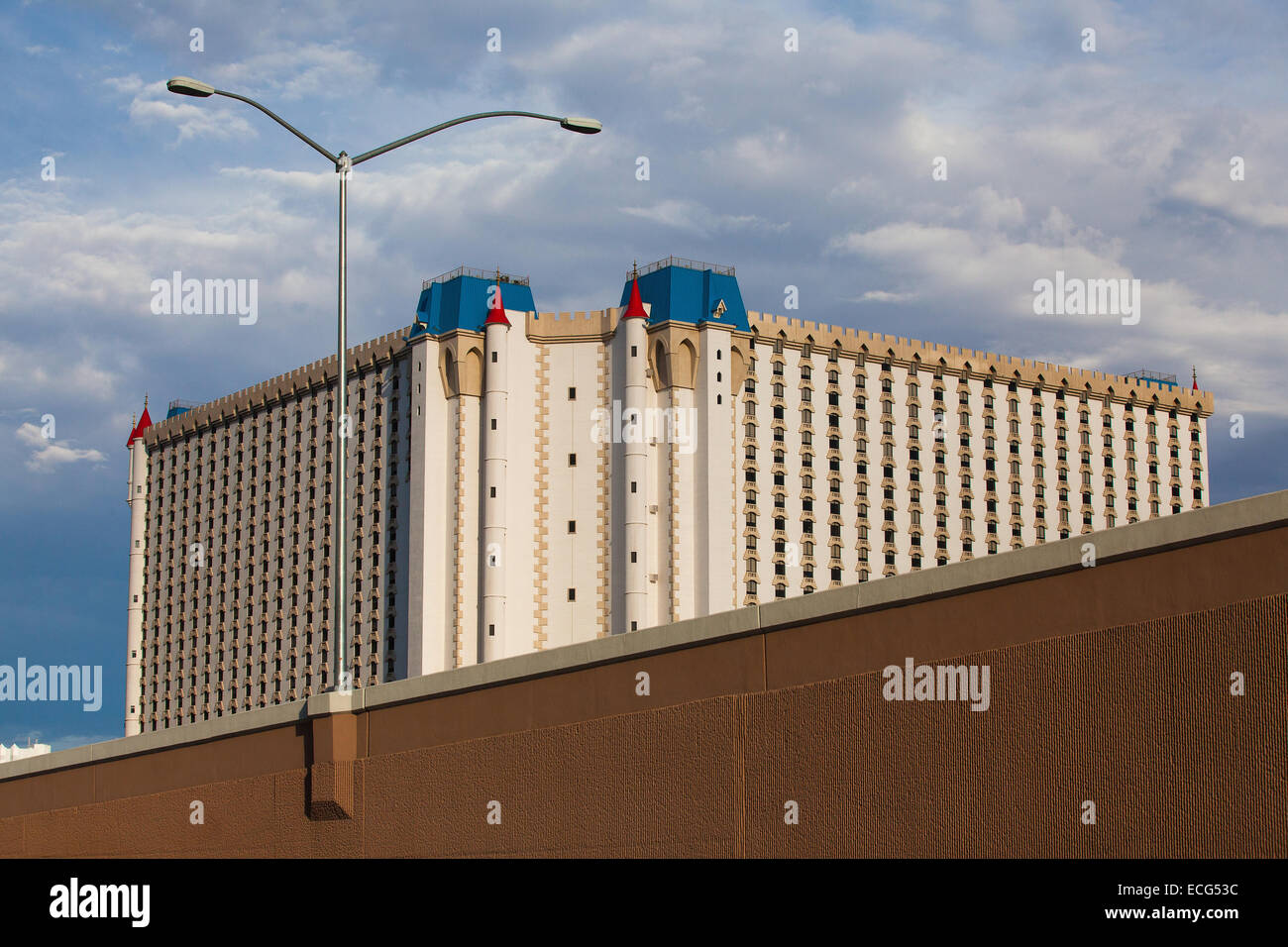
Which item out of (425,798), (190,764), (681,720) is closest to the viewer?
(681,720)

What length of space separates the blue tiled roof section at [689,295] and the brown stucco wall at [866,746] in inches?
2793

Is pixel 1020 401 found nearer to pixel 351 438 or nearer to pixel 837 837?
pixel 351 438

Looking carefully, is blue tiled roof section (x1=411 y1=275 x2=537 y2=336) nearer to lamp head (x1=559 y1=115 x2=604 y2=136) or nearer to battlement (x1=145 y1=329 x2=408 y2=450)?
battlement (x1=145 y1=329 x2=408 y2=450)

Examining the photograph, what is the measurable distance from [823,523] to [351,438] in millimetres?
34443

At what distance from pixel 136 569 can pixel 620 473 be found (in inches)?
2335

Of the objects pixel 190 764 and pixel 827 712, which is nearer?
pixel 827 712

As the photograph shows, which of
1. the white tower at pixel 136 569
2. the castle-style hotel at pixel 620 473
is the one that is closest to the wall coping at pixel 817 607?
the castle-style hotel at pixel 620 473

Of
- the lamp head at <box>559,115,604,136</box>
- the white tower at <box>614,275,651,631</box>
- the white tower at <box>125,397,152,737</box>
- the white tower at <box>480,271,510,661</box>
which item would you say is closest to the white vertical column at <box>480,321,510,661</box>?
the white tower at <box>480,271,510,661</box>

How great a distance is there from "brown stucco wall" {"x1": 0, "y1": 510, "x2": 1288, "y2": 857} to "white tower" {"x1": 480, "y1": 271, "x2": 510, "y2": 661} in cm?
6560

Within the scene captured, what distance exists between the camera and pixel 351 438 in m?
123

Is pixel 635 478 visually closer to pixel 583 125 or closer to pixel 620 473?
pixel 620 473
